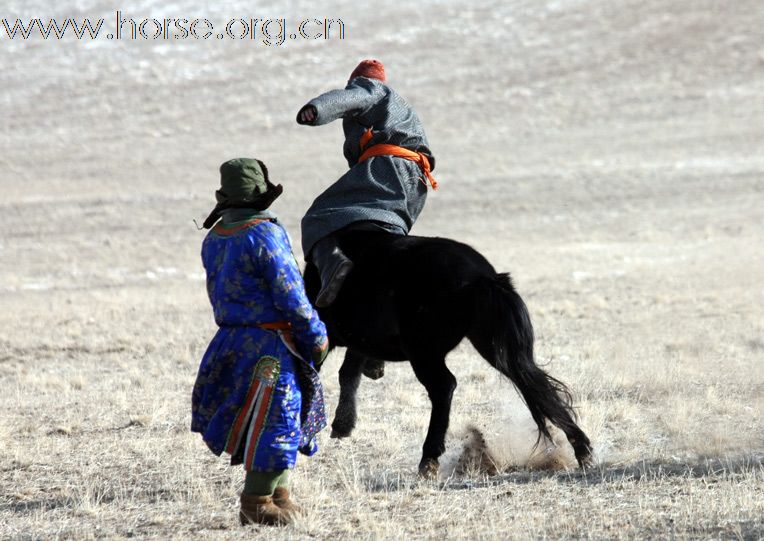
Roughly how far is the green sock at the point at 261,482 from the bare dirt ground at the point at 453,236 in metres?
0.17

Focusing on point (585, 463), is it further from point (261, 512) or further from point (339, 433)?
point (261, 512)

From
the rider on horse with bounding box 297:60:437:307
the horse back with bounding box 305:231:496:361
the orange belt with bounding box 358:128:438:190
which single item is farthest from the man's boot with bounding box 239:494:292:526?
the orange belt with bounding box 358:128:438:190

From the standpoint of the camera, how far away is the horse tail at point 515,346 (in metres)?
5.59

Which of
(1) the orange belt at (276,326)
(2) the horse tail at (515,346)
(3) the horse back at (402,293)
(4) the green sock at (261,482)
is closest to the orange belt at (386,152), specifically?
(3) the horse back at (402,293)

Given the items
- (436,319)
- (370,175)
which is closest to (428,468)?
(436,319)

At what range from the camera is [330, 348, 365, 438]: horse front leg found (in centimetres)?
666

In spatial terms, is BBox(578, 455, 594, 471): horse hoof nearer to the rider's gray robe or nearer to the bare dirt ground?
the bare dirt ground

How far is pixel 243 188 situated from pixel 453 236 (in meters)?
17.5

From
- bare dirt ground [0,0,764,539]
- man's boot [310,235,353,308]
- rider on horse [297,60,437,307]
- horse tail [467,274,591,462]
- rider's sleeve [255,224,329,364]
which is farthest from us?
rider on horse [297,60,437,307]

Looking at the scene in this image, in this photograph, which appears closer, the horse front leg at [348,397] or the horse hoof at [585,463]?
the horse hoof at [585,463]

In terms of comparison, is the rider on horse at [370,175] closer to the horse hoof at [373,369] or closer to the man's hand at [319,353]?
the horse hoof at [373,369]

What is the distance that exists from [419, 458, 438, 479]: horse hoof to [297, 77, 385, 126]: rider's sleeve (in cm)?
178

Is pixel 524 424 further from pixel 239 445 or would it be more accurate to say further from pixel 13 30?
pixel 13 30

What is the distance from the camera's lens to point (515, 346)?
18.3 ft
